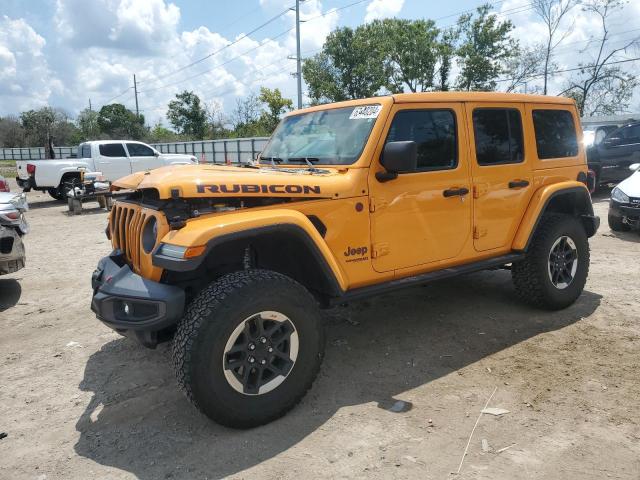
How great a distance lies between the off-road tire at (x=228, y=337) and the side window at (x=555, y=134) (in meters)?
2.83

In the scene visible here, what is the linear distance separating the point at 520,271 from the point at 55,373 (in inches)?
159

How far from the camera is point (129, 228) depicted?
3.31 m

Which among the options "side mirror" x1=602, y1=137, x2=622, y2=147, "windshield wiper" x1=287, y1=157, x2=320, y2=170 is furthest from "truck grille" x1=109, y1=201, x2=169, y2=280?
"side mirror" x1=602, y1=137, x2=622, y2=147

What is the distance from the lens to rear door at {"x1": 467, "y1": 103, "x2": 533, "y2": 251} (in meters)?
4.04

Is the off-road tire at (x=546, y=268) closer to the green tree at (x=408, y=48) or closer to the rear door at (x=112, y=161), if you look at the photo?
the rear door at (x=112, y=161)

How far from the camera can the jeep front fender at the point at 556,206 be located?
4.36 meters

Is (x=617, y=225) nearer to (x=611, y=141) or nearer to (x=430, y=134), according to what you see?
(x=611, y=141)

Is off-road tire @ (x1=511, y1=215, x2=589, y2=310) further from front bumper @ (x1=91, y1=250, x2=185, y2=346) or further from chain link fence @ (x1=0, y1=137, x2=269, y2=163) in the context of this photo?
chain link fence @ (x1=0, y1=137, x2=269, y2=163)

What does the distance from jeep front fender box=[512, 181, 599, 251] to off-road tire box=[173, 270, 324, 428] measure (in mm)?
2251

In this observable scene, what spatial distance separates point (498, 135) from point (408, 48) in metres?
38.1

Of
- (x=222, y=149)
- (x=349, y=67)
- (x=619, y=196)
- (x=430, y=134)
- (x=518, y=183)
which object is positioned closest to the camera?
(x=430, y=134)

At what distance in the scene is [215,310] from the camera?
2740 millimetres

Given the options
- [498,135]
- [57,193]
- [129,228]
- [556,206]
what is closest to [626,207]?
[556,206]

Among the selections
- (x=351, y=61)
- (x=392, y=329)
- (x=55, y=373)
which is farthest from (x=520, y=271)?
(x=351, y=61)
